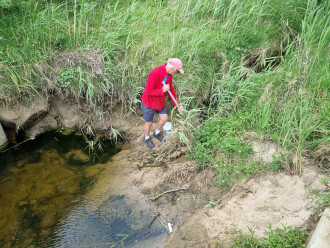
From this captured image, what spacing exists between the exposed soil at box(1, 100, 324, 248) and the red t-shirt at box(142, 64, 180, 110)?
0.73 m

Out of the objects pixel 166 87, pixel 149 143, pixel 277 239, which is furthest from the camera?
pixel 149 143

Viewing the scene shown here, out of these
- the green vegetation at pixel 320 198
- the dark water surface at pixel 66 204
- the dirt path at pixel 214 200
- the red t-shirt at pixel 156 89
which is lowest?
the dark water surface at pixel 66 204

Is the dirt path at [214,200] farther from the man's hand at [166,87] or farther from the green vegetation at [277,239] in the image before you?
the man's hand at [166,87]

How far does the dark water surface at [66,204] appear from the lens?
10.9 feet

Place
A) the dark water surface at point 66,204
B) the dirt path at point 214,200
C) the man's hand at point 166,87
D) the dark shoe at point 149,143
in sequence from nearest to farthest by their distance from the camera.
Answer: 1. the dirt path at point 214,200
2. the dark water surface at point 66,204
3. the man's hand at point 166,87
4. the dark shoe at point 149,143

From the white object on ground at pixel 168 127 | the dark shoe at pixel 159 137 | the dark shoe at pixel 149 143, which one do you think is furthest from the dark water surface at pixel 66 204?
the white object on ground at pixel 168 127

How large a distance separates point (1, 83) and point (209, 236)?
357 centimetres

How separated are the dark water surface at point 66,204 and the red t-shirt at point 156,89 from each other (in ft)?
3.78

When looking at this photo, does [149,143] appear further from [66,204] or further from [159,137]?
[66,204]

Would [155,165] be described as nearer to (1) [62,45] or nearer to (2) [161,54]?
(2) [161,54]

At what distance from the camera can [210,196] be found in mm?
3566


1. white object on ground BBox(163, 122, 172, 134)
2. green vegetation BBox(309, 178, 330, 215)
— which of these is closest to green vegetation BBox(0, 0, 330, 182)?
white object on ground BBox(163, 122, 172, 134)

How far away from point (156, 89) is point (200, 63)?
137cm

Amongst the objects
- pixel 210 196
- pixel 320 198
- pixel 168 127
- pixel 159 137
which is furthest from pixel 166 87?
pixel 320 198
